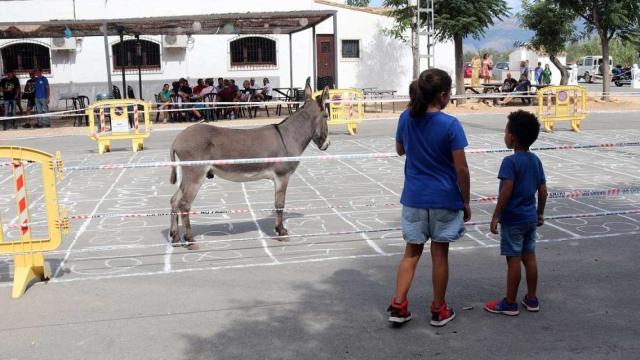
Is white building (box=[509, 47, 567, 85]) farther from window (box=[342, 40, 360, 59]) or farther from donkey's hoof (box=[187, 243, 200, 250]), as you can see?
donkey's hoof (box=[187, 243, 200, 250])

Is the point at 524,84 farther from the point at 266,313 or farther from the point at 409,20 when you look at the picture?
the point at 266,313

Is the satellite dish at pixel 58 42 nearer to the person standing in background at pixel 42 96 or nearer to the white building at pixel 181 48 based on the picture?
the white building at pixel 181 48

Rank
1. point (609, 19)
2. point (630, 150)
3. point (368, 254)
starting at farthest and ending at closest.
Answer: point (609, 19), point (630, 150), point (368, 254)

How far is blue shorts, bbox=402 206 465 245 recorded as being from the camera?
4.61 m

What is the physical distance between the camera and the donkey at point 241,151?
23.4 ft

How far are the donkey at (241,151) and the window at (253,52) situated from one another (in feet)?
78.0

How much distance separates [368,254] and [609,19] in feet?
75.2

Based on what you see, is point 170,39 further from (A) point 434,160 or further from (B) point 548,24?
(A) point 434,160

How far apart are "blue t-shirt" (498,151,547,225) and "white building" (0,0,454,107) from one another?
23261 mm

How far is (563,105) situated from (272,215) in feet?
39.0

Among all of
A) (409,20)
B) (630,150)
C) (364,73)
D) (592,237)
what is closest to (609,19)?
(409,20)

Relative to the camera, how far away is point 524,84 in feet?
89.0

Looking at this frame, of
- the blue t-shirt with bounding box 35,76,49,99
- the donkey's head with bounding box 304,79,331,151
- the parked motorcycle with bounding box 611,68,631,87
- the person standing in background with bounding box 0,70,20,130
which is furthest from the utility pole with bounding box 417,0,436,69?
the parked motorcycle with bounding box 611,68,631,87

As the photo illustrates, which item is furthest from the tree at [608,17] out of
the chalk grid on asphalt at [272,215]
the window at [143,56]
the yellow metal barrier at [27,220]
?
the yellow metal barrier at [27,220]
